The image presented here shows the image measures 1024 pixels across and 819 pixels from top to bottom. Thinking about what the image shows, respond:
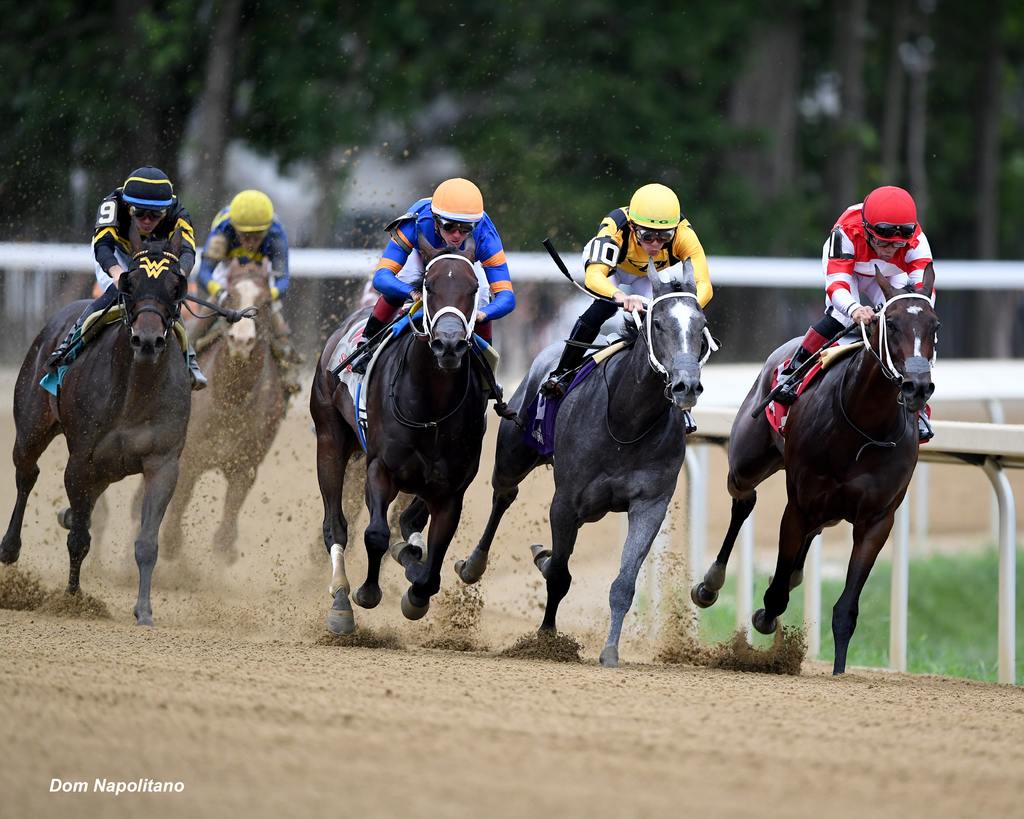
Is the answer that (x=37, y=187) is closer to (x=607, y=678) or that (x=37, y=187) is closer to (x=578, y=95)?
(x=578, y=95)

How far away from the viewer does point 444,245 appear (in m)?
7.96

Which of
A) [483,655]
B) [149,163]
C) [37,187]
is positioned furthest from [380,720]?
[149,163]

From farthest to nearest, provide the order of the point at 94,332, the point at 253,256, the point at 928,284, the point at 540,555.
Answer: the point at 253,256 < the point at 540,555 < the point at 94,332 < the point at 928,284

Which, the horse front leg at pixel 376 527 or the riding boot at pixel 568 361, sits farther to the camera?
the riding boot at pixel 568 361

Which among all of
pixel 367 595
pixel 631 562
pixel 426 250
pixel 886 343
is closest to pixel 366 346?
pixel 426 250

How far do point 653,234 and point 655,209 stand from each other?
143 millimetres

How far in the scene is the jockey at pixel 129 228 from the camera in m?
8.26

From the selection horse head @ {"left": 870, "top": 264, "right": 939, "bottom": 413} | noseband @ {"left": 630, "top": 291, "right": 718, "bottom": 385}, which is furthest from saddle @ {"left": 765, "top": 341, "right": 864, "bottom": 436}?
noseband @ {"left": 630, "top": 291, "right": 718, "bottom": 385}

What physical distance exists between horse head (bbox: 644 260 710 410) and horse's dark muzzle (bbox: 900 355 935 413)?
2.91 ft

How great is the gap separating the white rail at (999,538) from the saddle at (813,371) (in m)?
0.86

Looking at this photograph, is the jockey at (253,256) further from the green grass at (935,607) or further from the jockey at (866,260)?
the jockey at (866,260)

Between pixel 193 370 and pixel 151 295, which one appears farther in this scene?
pixel 193 370

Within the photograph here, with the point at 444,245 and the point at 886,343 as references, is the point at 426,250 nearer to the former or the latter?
the point at 444,245

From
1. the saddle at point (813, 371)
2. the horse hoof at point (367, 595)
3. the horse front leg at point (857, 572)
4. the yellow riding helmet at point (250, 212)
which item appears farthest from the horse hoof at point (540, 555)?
the yellow riding helmet at point (250, 212)
